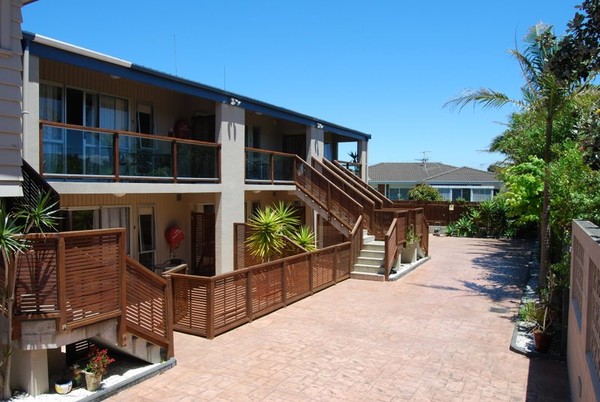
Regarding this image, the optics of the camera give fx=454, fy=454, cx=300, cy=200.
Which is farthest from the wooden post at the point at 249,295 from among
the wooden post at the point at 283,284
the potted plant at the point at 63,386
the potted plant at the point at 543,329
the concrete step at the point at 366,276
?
the concrete step at the point at 366,276

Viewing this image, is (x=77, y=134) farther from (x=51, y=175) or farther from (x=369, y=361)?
(x=369, y=361)

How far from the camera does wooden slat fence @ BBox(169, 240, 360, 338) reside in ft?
30.1

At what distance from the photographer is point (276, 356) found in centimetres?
819

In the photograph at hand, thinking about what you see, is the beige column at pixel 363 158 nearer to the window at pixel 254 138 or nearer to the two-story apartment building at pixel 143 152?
the two-story apartment building at pixel 143 152

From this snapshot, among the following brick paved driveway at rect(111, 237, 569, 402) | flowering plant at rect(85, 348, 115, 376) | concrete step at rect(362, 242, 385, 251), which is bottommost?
brick paved driveway at rect(111, 237, 569, 402)

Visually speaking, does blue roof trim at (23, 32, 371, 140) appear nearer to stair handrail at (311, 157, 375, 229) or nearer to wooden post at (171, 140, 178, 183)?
wooden post at (171, 140, 178, 183)

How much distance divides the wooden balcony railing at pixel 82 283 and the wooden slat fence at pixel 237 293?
5.98ft

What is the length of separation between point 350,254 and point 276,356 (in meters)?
7.60

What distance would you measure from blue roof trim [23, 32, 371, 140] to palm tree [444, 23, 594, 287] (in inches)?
250

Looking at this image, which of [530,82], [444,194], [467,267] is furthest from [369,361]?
[444,194]

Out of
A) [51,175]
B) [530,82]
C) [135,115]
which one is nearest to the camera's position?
[51,175]

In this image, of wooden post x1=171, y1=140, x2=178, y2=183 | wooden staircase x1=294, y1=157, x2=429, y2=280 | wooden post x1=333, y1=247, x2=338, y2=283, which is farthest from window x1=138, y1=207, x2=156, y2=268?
wooden staircase x1=294, y1=157, x2=429, y2=280

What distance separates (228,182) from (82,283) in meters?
7.99

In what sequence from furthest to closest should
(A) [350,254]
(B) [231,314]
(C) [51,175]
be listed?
(A) [350,254] < (B) [231,314] < (C) [51,175]
